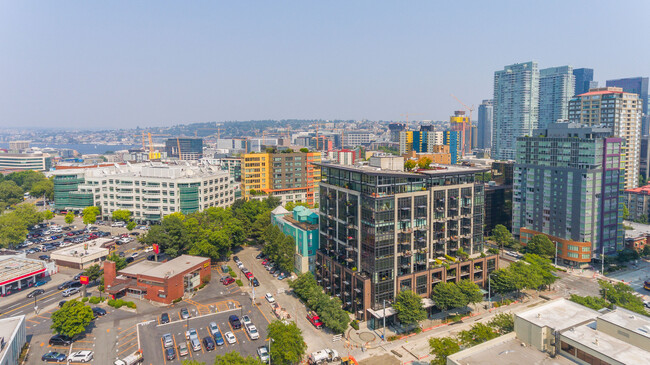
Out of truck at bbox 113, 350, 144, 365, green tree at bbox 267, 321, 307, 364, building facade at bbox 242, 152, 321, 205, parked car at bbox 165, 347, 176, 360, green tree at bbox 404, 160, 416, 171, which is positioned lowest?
parked car at bbox 165, 347, 176, 360

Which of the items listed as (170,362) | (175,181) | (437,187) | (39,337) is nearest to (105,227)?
(175,181)

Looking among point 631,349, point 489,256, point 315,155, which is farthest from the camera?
point 315,155

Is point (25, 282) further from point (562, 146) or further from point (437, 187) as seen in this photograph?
point (562, 146)

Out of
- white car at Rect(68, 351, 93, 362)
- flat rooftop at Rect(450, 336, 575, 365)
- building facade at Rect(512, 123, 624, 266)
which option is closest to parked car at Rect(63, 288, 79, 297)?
white car at Rect(68, 351, 93, 362)

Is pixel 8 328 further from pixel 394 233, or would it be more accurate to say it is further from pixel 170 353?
pixel 394 233

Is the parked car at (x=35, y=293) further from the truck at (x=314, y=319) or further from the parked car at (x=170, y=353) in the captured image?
the truck at (x=314, y=319)

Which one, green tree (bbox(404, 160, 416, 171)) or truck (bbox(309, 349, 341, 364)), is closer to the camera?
truck (bbox(309, 349, 341, 364))

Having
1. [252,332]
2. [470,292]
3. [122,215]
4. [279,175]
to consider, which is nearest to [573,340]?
[470,292]

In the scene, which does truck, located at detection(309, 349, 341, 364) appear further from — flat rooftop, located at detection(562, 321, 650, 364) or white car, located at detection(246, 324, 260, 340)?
flat rooftop, located at detection(562, 321, 650, 364)
